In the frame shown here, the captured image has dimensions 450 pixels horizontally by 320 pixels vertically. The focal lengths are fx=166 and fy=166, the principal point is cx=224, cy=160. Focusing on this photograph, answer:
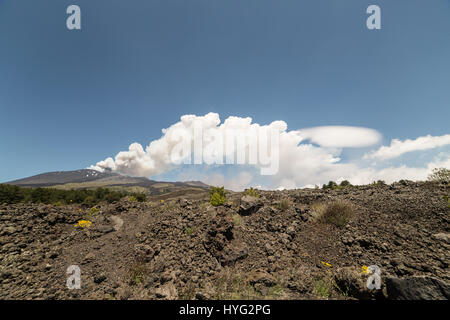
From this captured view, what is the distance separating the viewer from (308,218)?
21.8ft

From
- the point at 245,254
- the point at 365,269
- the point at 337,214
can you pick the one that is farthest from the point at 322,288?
the point at 337,214

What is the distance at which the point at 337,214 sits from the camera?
632 cm

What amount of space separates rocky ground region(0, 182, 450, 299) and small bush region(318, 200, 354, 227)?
0.21m


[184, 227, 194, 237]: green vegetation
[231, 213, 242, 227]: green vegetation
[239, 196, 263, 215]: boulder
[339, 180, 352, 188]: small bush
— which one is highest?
[339, 180, 352, 188]: small bush

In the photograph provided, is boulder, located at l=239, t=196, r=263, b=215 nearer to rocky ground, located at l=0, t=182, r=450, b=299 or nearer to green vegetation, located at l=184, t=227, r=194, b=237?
rocky ground, located at l=0, t=182, r=450, b=299

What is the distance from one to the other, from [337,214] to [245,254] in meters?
3.95

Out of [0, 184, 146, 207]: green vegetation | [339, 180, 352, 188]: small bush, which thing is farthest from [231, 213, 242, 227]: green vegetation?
[339, 180, 352, 188]: small bush

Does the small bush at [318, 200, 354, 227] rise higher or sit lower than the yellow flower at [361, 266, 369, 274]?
higher

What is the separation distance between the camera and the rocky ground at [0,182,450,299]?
3859 mm
